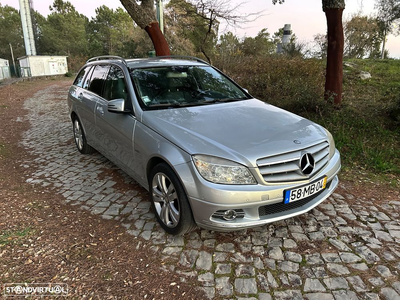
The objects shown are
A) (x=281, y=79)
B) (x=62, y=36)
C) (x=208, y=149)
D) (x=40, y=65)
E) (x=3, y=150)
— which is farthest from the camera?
(x=62, y=36)

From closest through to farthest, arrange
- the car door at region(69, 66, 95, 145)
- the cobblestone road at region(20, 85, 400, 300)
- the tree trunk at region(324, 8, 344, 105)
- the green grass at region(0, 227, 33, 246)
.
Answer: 1. the cobblestone road at region(20, 85, 400, 300)
2. the green grass at region(0, 227, 33, 246)
3. the car door at region(69, 66, 95, 145)
4. the tree trunk at region(324, 8, 344, 105)

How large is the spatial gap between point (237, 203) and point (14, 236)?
2413 millimetres

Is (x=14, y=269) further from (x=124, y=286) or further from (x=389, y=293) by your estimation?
(x=389, y=293)

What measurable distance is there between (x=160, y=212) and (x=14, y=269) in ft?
4.62

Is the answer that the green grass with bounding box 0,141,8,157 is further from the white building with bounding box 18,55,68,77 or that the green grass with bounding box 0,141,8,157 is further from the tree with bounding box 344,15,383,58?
the white building with bounding box 18,55,68,77

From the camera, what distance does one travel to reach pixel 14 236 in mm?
3160

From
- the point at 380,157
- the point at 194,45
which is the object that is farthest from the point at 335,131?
the point at 194,45

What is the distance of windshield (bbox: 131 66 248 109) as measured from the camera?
3645mm

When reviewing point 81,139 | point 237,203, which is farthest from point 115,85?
point 237,203

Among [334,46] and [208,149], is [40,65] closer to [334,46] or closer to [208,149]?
[334,46]

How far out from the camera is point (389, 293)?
93.0 inches

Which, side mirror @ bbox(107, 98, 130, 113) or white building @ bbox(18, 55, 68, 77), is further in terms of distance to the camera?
white building @ bbox(18, 55, 68, 77)

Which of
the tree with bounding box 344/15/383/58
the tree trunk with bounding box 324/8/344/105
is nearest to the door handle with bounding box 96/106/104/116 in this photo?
the tree trunk with bounding box 324/8/344/105
